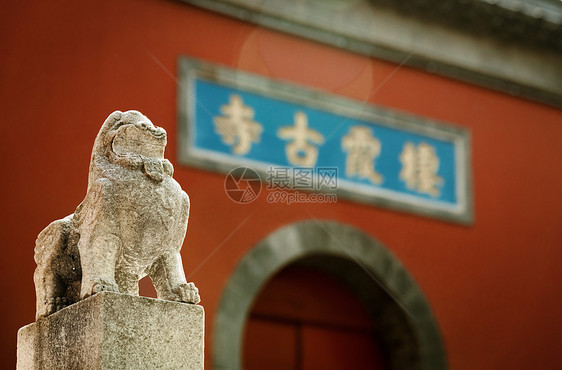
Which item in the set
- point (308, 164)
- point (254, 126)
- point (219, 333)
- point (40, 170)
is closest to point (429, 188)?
point (308, 164)

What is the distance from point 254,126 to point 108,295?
13.4 ft

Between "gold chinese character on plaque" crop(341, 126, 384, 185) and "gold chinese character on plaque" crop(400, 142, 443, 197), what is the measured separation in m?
0.26

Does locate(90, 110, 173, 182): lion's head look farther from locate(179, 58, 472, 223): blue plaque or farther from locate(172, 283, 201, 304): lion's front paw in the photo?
locate(179, 58, 472, 223): blue plaque

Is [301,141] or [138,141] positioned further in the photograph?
[301,141]

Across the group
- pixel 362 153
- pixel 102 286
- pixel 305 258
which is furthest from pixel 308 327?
pixel 102 286

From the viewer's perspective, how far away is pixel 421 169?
7.71m

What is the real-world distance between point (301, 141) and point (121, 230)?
4.02m

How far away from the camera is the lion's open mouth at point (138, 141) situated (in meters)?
3.32

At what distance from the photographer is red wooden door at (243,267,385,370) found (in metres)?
7.05

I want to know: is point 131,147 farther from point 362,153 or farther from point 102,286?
point 362,153

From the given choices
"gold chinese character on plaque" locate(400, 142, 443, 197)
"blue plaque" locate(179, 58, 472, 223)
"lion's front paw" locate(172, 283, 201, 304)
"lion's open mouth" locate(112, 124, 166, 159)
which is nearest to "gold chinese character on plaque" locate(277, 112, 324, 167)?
"blue plaque" locate(179, 58, 472, 223)

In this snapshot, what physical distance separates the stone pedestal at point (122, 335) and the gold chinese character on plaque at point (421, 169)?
4.66 m

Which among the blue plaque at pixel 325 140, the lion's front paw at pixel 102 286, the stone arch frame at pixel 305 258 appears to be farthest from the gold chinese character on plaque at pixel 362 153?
the lion's front paw at pixel 102 286

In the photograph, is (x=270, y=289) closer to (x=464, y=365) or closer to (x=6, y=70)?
(x=464, y=365)
